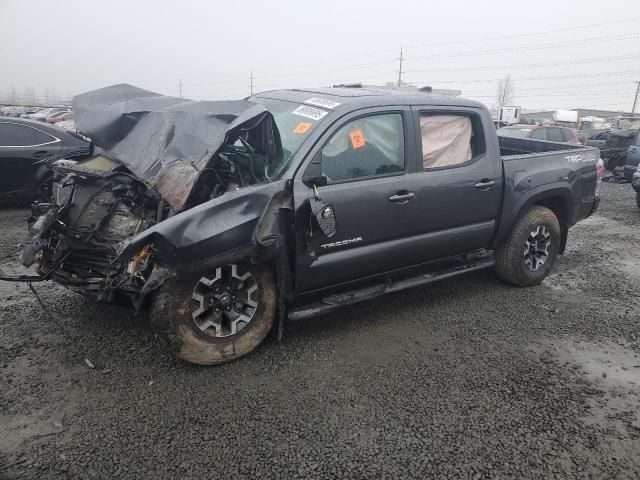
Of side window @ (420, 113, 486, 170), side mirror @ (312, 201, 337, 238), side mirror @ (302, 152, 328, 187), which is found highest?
side window @ (420, 113, 486, 170)

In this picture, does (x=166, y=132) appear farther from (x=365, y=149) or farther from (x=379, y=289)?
(x=379, y=289)

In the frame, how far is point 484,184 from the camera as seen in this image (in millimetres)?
4254

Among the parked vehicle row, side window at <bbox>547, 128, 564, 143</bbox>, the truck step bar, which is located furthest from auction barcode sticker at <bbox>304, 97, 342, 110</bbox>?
the parked vehicle row

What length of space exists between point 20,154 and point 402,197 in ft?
20.7

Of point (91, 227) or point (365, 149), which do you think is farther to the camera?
point (365, 149)

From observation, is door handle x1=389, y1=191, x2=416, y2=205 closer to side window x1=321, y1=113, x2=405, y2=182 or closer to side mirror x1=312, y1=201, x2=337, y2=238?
side window x1=321, y1=113, x2=405, y2=182

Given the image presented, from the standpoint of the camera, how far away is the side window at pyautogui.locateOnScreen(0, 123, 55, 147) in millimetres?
7281

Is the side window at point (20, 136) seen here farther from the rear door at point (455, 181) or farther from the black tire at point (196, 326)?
the rear door at point (455, 181)

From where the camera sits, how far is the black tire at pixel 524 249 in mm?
4750

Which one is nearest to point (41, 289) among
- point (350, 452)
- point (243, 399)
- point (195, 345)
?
point (195, 345)

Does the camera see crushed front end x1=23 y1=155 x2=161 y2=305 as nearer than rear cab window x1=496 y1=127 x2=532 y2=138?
Yes

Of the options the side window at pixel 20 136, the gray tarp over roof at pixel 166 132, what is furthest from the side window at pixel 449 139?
the side window at pixel 20 136

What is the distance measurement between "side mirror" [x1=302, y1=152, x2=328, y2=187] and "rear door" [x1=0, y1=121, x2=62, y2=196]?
18.3 ft

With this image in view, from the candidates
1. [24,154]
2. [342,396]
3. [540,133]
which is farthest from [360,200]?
[540,133]
